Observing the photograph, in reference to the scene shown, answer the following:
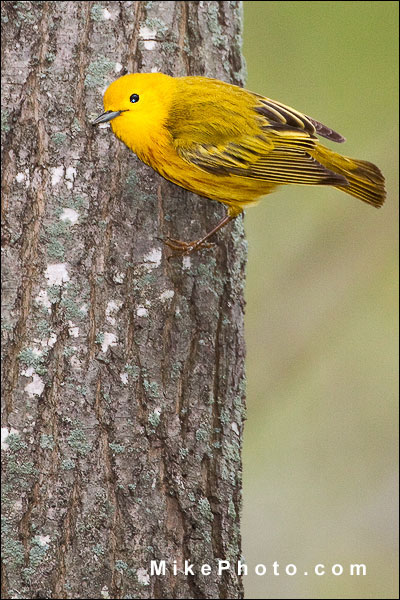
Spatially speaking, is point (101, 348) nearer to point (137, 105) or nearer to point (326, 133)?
point (137, 105)

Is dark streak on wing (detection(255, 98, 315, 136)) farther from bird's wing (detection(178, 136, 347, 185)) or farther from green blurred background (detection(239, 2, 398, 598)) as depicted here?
green blurred background (detection(239, 2, 398, 598))

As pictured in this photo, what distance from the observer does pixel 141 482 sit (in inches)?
110

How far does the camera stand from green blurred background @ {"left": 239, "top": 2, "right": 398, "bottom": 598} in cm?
463

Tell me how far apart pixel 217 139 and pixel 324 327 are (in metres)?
1.67

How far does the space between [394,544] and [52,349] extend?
3.69 metres

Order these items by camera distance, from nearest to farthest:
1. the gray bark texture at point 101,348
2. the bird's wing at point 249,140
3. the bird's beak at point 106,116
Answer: the gray bark texture at point 101,348
the bird's beak at point 106,116
the bird's wing at point 249,140

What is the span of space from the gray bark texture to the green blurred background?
1.56 meters

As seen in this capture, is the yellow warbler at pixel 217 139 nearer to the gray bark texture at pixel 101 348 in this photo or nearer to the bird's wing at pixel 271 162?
the bird's wing at pixel 271 162

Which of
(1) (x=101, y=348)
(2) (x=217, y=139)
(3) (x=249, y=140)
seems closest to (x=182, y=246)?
(1) (x=101, y=348)

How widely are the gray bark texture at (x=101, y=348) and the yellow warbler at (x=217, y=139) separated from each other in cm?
12

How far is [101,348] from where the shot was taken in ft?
9.26

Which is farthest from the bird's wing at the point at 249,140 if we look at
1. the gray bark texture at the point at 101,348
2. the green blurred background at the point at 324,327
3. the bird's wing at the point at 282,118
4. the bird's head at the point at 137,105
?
the green blurred background at the point at 324,327

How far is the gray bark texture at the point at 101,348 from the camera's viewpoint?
271 cm

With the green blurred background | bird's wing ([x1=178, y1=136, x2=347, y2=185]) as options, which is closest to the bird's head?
bird's wing ([x1=178, y1=136, x2=347, y2=185])
